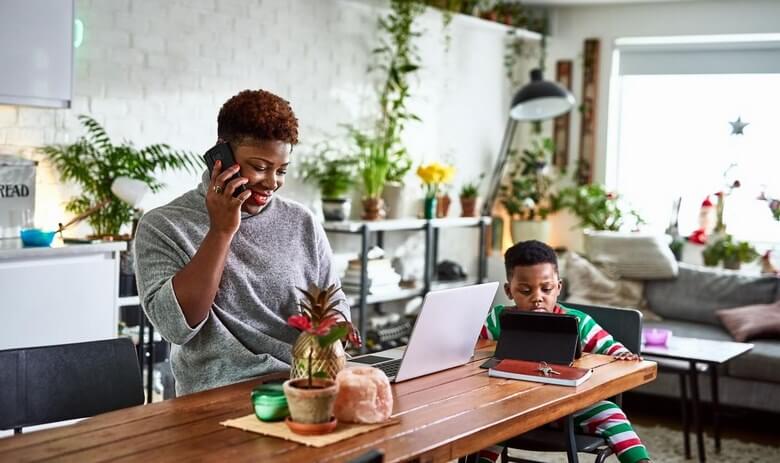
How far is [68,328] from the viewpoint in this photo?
414 cm

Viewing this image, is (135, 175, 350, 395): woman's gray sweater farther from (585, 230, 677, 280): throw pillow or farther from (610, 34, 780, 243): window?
(610, 34, 780, 243): window

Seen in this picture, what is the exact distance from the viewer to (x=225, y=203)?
229cm

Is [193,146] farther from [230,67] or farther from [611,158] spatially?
[611,158]

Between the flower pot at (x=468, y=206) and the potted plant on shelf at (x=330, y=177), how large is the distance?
1051mm

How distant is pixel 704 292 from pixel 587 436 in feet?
10.4

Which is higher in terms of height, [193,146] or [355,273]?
[193,146]

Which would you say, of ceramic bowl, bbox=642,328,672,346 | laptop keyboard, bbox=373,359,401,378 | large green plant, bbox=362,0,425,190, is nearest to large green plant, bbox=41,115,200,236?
large green plant, bbox=362,0,425,190

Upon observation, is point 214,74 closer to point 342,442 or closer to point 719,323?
point 719,323

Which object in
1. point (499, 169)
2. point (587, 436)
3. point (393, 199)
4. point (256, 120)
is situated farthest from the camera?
Answer: point (499, 169)

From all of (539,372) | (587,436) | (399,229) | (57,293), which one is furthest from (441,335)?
(399,229)

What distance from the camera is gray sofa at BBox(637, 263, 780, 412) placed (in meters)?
5.00

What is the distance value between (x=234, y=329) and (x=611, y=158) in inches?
222

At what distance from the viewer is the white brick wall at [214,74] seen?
15.2 ft

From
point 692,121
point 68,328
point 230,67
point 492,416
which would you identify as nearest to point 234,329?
point 492,416
